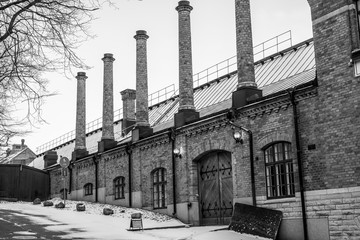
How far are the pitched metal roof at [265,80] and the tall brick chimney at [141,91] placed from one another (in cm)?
112

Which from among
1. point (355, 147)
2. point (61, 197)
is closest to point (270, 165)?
point (355, 147)

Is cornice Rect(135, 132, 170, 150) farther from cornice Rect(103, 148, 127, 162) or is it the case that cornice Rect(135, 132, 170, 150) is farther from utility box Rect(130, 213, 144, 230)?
utility box Rect(130, 213, 144, 230)

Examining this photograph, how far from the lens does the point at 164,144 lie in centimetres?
2266

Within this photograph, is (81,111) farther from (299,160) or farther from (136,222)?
(299,160)

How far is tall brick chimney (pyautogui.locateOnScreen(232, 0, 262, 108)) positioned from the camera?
18.1 m

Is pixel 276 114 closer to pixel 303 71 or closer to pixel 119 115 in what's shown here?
pixel 303 71

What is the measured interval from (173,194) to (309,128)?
8666 millimetres

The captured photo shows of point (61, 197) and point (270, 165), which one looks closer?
point (270, 165)

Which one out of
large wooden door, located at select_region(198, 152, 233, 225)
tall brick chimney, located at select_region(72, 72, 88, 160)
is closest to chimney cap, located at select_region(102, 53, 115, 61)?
tall brick chimney, located at select_region(72, 72, 88, 160)

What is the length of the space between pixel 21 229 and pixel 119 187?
33.2ft

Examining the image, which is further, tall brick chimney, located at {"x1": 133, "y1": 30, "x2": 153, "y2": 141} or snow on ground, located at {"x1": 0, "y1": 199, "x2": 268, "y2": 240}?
tall brick chimney, located at {"x1": 133, "y1": 30, "x2": 153, "y2": 141}

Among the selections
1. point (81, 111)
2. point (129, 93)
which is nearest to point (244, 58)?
point (129, 93)

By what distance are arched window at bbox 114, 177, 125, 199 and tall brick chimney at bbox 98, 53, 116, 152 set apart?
8.60ft

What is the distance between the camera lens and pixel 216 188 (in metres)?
19.3
